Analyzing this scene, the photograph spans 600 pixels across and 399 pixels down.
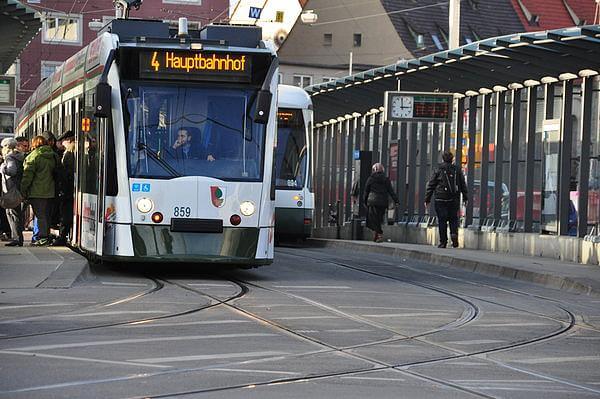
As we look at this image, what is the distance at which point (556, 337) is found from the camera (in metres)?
12.2

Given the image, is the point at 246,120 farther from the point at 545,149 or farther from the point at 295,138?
the point at 295,138

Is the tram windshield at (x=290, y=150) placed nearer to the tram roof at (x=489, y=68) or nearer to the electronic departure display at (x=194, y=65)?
the tram roof at (x=489, y=68)

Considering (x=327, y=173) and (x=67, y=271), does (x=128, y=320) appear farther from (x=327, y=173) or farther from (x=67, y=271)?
(x=327, y=173)

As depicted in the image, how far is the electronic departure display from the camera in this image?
17328 mm

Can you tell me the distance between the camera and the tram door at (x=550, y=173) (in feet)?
82.2

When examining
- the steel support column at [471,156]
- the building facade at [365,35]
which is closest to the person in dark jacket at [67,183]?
the steel support column at [471,156]

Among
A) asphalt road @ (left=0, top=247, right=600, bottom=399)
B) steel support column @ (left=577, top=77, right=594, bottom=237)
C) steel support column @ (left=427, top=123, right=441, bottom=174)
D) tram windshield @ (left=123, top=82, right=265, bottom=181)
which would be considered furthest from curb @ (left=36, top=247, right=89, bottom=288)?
steel support column @ (left=427, top=123, right=441, bottom=174)

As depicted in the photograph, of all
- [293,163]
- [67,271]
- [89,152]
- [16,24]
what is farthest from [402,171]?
[67,271]

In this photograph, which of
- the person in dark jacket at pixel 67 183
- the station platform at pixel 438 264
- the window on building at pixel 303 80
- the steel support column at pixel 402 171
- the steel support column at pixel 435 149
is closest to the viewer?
the station platform at pixel 438 264

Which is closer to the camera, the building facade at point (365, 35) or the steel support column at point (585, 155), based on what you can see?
the steel support column at point (585, 155)

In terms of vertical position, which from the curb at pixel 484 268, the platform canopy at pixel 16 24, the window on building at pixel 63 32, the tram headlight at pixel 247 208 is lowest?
the curb at pixel 484 268

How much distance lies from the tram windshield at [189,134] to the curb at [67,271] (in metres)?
1.29

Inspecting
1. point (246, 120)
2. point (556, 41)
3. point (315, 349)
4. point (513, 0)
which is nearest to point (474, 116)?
point (556, 41)

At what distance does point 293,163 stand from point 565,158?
6.45 meters
